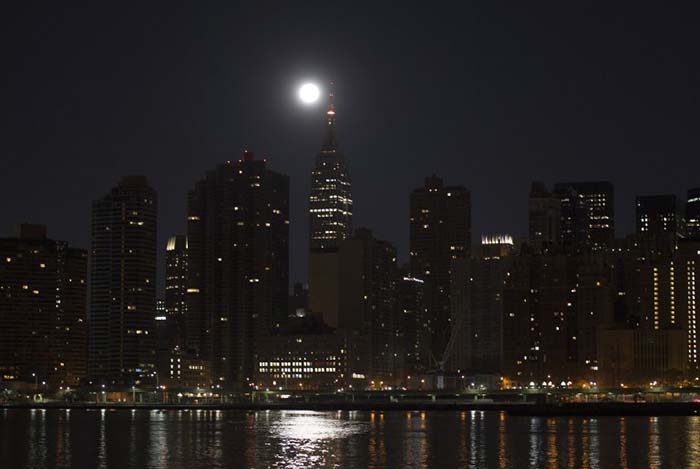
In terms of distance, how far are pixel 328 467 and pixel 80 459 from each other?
80.8ft

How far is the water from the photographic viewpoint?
99.8 m

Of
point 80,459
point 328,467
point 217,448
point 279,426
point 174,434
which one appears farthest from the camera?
point 279,426

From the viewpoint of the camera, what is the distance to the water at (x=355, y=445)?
99812 mm

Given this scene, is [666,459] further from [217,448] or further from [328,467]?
[217,448]

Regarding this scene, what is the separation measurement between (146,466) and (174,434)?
4572 cm

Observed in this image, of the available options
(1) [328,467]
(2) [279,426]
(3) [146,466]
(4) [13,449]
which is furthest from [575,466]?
(2) [279,426]

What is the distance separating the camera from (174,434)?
14325 cm

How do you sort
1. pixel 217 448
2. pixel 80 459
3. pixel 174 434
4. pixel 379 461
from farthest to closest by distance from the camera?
pixel 174 434, pixel 217 448, pixel 80 459, pixel 379 461

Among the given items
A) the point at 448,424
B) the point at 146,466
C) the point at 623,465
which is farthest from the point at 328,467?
the point at 448,424

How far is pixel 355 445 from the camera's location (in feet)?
385

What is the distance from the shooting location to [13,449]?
11906 centimetres

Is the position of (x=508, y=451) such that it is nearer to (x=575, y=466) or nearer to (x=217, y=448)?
(x=575, y=466)

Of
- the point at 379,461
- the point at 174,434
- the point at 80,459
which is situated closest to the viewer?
the point at 379,461

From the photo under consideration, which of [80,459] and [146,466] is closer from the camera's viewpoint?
[146,466]
